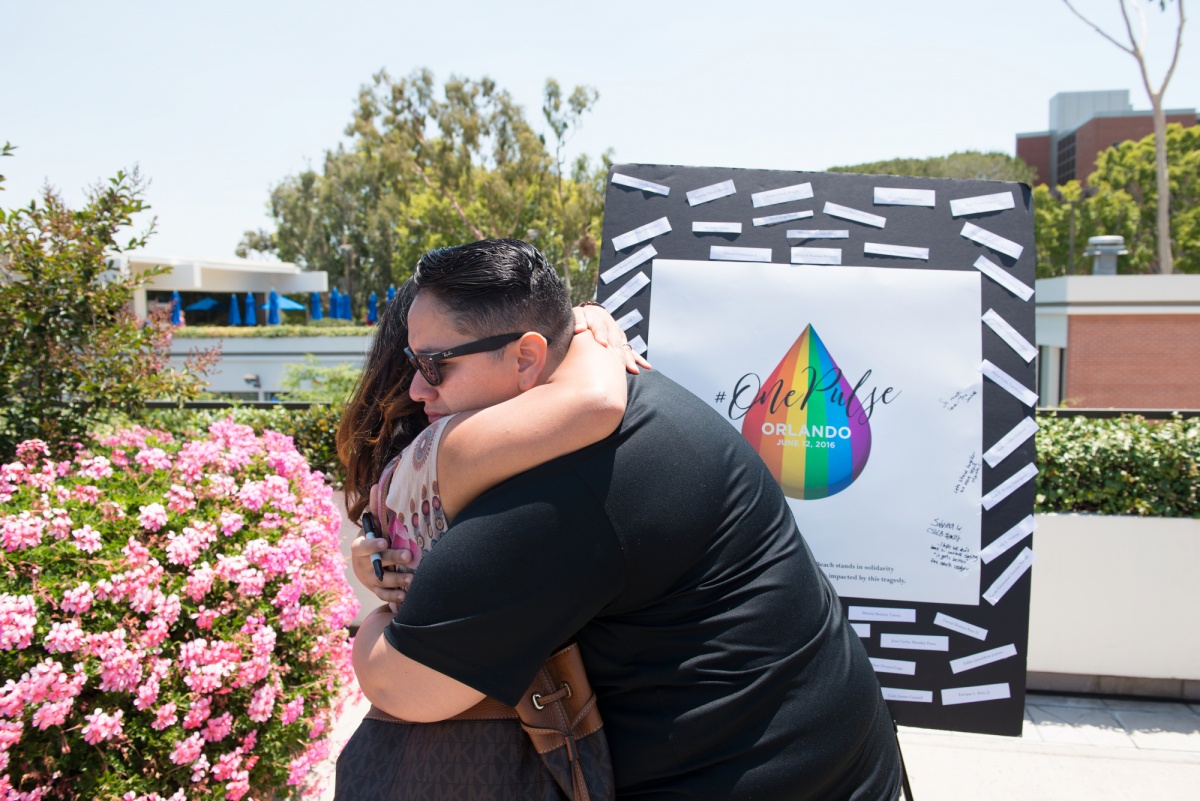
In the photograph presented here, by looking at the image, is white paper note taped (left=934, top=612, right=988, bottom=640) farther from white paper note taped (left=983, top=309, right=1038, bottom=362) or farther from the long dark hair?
the long dark hair

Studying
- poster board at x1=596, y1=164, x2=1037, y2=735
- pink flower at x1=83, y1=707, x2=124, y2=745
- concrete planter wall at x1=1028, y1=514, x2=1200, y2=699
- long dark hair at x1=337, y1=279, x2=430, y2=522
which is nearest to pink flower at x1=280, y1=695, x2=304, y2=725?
pink flower at x1=83, y1=707, x2=124, y2=745

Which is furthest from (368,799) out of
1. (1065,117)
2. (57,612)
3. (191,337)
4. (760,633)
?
(1065,117)

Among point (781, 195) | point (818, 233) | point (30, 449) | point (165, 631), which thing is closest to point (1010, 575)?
point (818, 233)

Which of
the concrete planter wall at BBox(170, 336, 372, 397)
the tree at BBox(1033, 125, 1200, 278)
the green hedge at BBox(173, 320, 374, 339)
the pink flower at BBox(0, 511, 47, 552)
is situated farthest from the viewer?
the tree at BBox(1033, 125, 1200, 278)

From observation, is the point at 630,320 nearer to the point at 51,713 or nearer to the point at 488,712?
the point at 488,712

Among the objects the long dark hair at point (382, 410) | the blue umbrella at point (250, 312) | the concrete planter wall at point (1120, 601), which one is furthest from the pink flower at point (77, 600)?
the blue umbrella at point (250, 312)

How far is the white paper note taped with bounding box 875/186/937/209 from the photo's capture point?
6.97 feet

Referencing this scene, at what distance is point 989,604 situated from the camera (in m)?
2.03

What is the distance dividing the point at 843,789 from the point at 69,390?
144 inches

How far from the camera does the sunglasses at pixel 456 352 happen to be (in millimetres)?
1264

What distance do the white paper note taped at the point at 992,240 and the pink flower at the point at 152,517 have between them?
2290 mm

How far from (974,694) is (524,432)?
1.48 metres

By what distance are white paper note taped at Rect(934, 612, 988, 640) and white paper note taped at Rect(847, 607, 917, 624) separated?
58mm

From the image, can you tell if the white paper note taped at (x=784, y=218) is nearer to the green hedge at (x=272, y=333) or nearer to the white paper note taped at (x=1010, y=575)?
the white paper note taped at (x=1010, y=575)
